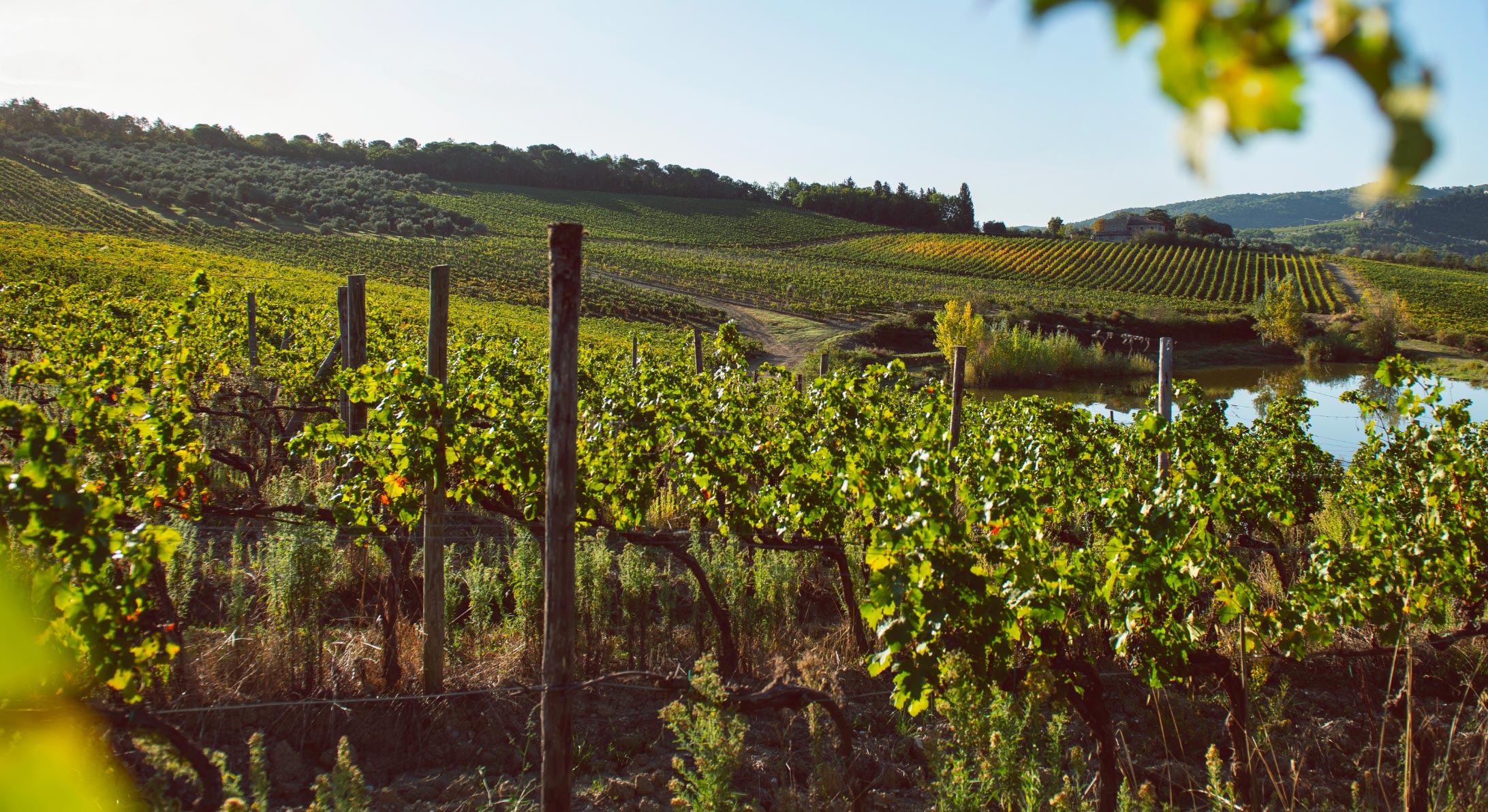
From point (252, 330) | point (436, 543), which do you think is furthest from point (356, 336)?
point (252, 330)

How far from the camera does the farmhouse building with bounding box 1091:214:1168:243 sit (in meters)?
91.0

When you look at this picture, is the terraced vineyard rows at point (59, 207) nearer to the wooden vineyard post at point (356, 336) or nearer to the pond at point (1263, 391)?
the pond at point (1263, 391)

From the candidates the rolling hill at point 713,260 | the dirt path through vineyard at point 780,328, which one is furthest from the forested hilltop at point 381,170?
the dirt path through vineyard at point 780,328

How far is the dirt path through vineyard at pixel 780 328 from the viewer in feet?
115

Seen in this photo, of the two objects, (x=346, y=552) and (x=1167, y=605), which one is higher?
(x=1167, y=605)

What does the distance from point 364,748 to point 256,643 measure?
36.4 inches

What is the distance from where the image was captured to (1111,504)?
12.4 ft

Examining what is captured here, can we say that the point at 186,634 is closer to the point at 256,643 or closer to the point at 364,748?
the point at 256,643

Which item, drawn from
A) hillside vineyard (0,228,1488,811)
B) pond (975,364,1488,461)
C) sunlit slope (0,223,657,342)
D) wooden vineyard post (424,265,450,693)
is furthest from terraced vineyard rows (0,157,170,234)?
wooden vineyard post (424,265,450,693)

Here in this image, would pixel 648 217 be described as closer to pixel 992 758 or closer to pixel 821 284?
pixel 821 284

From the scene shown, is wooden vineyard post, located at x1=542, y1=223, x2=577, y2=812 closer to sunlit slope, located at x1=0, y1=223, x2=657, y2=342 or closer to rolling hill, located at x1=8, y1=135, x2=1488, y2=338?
sunlit slope, located at x1=0, y1=223, x2=657, y2=342

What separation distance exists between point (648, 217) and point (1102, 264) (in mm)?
44606

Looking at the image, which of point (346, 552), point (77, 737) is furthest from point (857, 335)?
point (77, 737)

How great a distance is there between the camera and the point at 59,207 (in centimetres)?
5194
